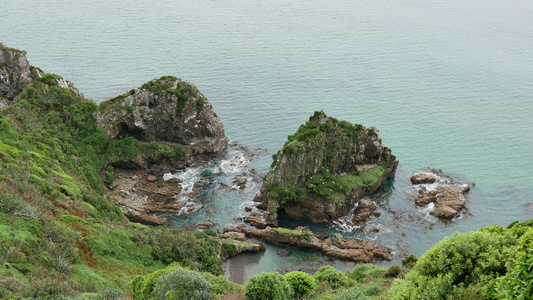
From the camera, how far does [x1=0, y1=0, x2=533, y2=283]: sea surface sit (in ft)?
225

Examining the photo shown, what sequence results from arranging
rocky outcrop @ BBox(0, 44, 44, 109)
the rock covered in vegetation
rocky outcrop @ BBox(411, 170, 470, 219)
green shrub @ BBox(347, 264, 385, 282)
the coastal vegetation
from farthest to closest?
A: the rock covered in vegetation, rocky outcrop @ BBox(0, 44, 44, 109), rocky outcrop @ BBox(411, 170, 470, 219), green shrub @ BBox(347, 264, 385, 282), the coastal vegetation

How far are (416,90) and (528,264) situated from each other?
98523 millimetres

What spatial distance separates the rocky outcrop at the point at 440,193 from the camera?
211ft

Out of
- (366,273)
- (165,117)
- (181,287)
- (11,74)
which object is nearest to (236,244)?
(366,273)

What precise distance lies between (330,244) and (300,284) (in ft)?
69.7

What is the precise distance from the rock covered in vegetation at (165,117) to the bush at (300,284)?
4168cm

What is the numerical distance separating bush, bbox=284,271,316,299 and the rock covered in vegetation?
4168cm

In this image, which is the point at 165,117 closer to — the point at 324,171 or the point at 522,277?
the point at 324,171

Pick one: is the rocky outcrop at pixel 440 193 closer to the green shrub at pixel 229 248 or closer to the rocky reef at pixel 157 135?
the green shrub at pixel 229 248

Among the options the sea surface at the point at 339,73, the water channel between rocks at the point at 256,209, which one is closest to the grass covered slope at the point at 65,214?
the water channel between rocks at the point at 256,209

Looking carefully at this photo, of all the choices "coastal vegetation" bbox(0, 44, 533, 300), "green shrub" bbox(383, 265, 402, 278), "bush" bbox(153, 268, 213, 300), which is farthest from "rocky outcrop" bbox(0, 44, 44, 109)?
"green shrub" bbox(383, 265, 402, 278)

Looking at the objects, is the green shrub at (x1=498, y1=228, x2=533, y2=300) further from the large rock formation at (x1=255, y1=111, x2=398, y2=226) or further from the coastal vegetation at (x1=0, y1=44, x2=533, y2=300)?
the large rock formation at (x1=255, y1=111, x2=398, y2=226)

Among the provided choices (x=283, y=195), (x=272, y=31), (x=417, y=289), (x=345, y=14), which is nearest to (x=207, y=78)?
(x=272, y=31)

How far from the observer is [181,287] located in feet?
93.7
